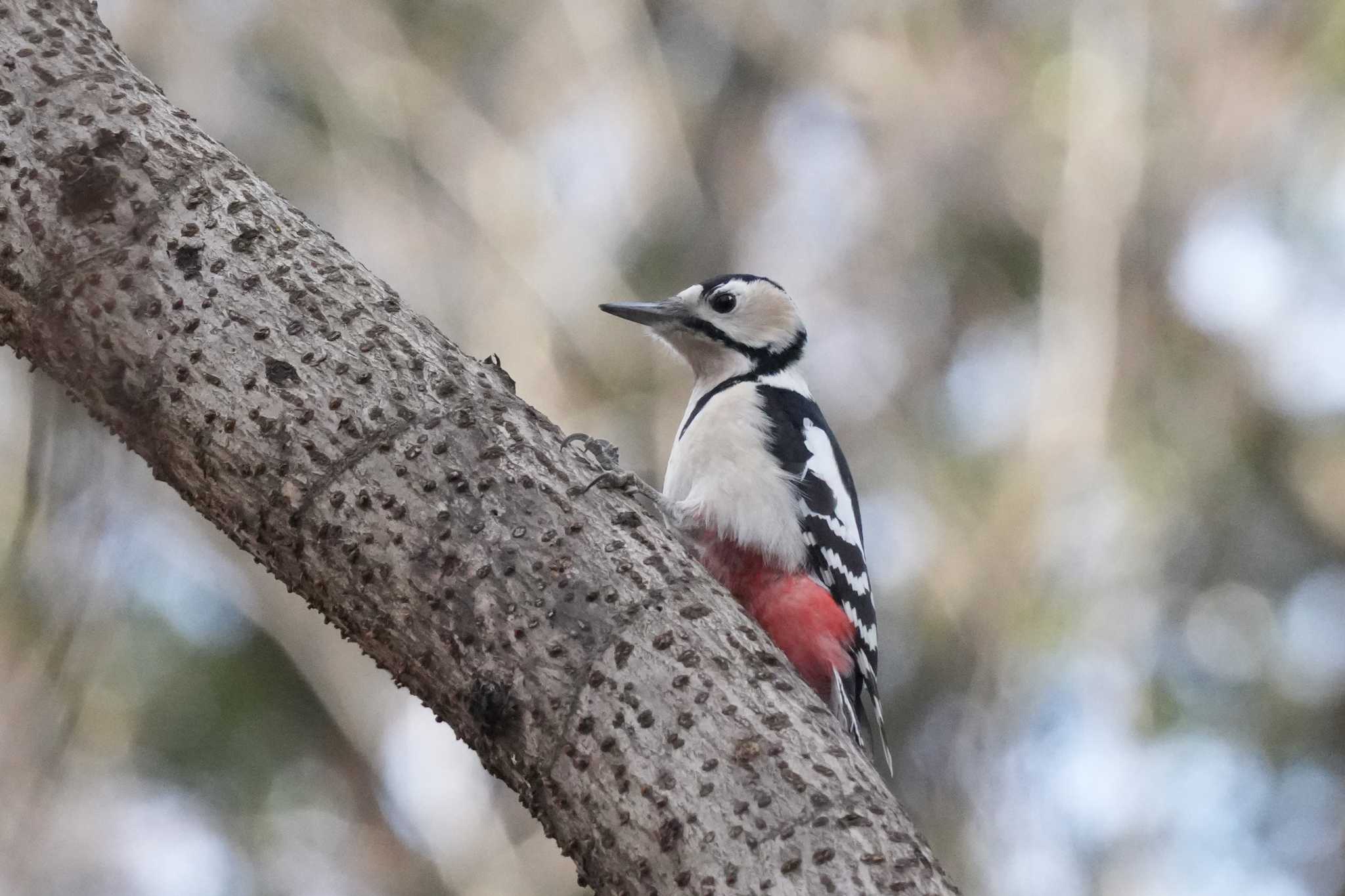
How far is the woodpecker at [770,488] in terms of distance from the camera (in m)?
3.29

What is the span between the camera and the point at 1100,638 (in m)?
7.78

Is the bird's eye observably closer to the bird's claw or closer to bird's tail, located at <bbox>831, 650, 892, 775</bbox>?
bird's tail, located at <bbox>831, 650, 892, 775</bbox>

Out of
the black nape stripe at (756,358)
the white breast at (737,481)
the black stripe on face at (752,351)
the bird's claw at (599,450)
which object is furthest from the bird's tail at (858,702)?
the black stripe on face at (752,351)

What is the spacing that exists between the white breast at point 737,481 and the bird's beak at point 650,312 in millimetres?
376

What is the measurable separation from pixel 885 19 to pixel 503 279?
3392 mm

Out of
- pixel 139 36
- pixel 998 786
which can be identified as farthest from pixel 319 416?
pixel 139 36

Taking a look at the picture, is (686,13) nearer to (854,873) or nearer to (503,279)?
(503,279)

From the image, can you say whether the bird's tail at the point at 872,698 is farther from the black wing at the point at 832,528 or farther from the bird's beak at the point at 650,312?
the bird's beak at the point at 650,312

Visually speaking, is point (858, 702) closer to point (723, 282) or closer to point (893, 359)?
point (723, 282)

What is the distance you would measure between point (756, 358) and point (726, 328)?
136mm

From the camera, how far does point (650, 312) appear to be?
164 inches

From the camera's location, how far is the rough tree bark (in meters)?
1.89

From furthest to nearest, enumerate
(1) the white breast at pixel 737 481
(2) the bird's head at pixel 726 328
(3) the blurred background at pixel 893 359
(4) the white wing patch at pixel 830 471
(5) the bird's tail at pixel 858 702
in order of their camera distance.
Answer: (3) the blurred background at pixel 893 359 → (2) the bird's head at pixel 726 328 → (4) the white wing patch at pixel 830 471 → (1) the white breast at pixel 737 481 → (5) the bird's tail at pixel 858 702

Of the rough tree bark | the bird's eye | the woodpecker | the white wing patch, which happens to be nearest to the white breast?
the woodpecker
